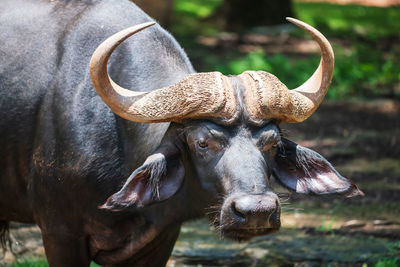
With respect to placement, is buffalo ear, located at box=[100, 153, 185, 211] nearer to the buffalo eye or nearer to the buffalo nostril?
the buffalo eye

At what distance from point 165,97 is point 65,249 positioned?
124cm

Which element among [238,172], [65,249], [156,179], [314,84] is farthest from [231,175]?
[65,249]

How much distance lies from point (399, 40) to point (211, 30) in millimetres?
4168

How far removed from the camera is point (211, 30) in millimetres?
16031

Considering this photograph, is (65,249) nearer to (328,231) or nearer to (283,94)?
(283,94)

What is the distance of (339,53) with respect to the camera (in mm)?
13164

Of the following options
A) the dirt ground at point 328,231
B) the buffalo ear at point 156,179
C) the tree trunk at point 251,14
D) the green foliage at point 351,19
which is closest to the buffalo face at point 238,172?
the buffalo ear at point 156,179

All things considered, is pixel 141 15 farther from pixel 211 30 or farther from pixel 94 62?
pixel 211 30

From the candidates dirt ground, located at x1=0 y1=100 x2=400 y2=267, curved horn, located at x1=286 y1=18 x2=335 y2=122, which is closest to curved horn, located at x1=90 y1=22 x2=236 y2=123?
curved horn, located at x1=286 y1=18 x2=335 y2=122

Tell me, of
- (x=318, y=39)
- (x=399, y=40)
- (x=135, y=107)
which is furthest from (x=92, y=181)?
(x=399, y=40)

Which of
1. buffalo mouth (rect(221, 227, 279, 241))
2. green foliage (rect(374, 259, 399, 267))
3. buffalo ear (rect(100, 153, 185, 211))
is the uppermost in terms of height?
buffalo ear (rect(100, 153, 185, 211))

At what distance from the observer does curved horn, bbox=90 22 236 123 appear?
367cm

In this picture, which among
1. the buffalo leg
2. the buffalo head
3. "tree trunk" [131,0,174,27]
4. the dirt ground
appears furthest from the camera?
"tree trunk" [131,0,174,27]

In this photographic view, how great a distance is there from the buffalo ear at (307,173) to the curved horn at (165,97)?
1.84 ft
